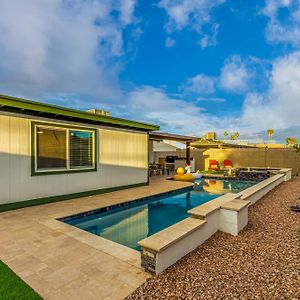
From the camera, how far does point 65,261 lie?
3.47m

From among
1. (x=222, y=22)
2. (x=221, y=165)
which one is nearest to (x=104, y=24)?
(x=222, y=22)

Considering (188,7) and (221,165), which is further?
(221,165)

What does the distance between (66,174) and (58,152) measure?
841 millimetres

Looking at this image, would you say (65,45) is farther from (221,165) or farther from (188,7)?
(221,165)

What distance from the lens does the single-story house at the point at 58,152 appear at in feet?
21.2

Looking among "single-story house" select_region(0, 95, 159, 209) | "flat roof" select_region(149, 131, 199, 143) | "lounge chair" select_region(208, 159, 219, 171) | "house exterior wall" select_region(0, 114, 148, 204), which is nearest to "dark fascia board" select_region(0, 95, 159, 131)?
"single-story house" select_region(0, 95, 159, 209)

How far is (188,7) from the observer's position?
12141mm

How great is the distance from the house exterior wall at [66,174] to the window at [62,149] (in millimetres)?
239

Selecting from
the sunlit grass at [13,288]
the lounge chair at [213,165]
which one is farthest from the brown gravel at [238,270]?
the lounge chair at [213,165]

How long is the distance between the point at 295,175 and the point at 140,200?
14.9m

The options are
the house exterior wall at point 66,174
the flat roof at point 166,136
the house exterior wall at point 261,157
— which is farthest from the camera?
the house exterior wall at point 261,157

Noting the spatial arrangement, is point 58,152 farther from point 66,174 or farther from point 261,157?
point 261,157

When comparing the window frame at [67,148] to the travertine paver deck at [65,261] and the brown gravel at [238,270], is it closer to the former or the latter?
the travertine paver deck at [65,261]

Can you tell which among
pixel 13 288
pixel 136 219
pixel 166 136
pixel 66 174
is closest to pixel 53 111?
pixel 66 174
